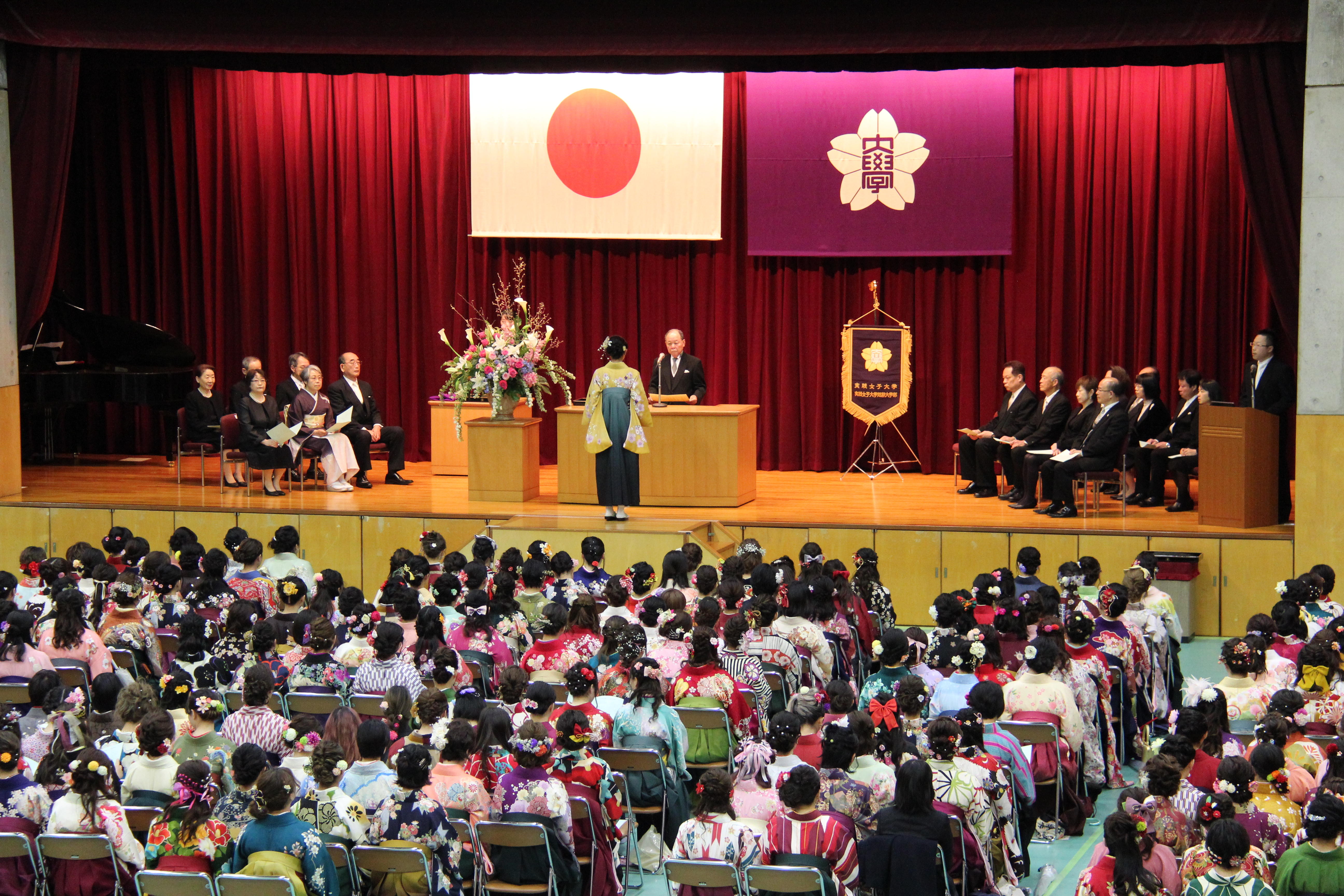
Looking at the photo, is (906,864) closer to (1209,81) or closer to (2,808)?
(2,808)

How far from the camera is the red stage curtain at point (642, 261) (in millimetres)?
14227

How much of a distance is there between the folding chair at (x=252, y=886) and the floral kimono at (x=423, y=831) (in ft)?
1.37

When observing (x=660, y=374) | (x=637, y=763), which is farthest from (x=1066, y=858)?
(x=660, y=374)

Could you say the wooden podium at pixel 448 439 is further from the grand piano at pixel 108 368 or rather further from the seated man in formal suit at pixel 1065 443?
the seated man in formal suit at pixel 1065 443

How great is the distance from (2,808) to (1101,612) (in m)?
5.41

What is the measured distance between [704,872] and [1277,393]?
7.98 metres

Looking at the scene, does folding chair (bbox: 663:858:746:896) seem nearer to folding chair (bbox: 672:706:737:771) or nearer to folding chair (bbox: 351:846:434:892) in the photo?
folding chair (bbox: 351:846:434:892)

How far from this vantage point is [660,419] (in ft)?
40.3

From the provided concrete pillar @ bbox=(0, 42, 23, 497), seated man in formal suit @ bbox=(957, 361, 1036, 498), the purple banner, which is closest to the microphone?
the purple banner

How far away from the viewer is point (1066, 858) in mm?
6871

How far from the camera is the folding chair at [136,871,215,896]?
16.0ft

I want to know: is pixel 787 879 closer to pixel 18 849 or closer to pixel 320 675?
pixel 18 849

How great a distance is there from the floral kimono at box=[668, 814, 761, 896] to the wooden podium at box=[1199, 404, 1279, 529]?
23.6ft

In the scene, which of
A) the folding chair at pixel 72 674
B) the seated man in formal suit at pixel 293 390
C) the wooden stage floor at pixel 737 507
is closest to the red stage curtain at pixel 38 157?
the wooden stage floor at pixel 737 507
